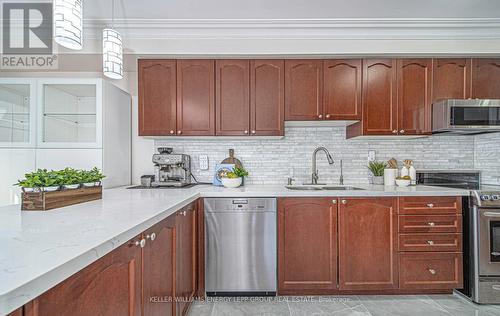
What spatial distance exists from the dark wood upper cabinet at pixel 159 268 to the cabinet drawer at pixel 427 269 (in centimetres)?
186

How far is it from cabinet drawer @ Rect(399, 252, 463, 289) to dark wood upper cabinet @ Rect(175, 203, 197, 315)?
169 centimetres

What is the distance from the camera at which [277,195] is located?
2299mm

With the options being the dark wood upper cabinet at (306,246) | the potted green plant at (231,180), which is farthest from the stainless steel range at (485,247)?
the potted green plant at (231,180)

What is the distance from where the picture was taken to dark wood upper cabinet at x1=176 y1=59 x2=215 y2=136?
2674mm

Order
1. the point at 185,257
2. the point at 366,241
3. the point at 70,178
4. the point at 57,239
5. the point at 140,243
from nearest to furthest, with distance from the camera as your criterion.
A: 1. the point at 57,239
2. the point at 140,243
3. the point at 70,178
4. the point at 185,257
5. the point at 366,241

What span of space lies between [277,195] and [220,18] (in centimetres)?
166

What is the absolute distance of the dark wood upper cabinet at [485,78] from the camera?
263 cm

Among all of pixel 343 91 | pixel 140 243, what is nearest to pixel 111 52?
pixel 140 243

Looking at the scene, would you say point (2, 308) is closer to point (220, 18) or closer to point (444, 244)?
point (220, 18)

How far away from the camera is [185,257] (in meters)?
1.89

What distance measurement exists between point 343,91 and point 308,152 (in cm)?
71

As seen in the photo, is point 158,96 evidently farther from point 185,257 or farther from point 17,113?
point 185,257

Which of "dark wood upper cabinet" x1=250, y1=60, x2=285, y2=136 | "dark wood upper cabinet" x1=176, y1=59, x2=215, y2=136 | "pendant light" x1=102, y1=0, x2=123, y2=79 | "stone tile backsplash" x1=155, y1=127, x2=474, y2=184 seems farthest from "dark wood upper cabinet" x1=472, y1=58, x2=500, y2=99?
"pendant light" x1=102, y1=0, x2=123, y2=79

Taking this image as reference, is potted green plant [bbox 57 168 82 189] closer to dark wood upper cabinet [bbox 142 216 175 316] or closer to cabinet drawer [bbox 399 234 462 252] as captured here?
dark wood upper cabinet [bbox 142 216 175 316]
